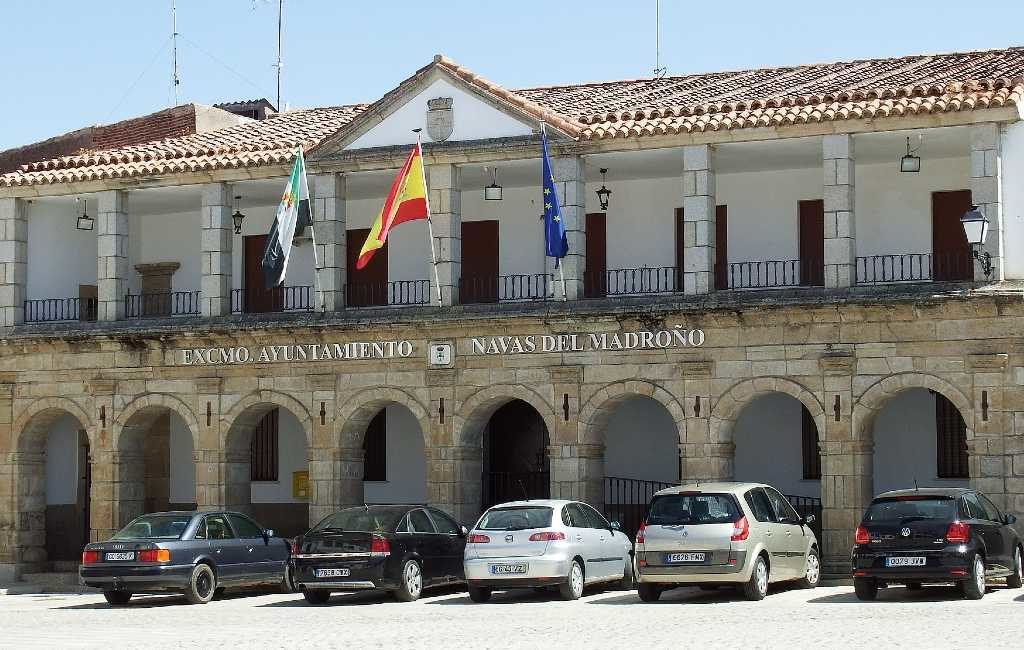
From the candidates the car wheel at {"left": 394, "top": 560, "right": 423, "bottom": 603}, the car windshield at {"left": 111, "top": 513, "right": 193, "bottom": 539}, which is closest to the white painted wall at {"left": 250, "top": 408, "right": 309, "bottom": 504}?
the car windshield at {"left": 111, "top": 513, "right": 193, "bottom": 539}

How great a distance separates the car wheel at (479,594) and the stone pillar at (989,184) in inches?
350

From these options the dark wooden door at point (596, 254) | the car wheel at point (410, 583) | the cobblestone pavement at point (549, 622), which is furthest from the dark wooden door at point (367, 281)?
the car wheel at point (410, 583)

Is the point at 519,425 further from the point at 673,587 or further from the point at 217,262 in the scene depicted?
the point at 673,587

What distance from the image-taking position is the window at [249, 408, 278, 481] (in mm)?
33844

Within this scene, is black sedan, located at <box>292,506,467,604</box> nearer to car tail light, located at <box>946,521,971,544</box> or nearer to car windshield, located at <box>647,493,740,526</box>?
car windshield, located at <box>647,493,740,526</box>

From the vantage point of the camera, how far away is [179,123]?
38.3 m

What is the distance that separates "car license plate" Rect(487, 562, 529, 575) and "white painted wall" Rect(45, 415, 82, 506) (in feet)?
47.3

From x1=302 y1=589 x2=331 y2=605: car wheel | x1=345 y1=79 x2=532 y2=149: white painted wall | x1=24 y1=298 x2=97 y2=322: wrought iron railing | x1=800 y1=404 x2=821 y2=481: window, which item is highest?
x1=345 y1=79 x2=532 y2=149: white painted wall

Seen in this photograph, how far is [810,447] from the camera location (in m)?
29.8

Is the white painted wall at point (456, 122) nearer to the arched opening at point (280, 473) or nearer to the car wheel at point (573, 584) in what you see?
the arched opening at point (280, 473)

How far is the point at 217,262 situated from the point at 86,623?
34.4ft

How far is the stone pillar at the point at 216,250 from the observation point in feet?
102

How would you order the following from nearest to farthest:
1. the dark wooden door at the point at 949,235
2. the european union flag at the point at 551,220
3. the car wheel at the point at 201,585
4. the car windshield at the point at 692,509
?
the car windshield at the point at 692,509, the car wheel at the point at 201,585, the european union flag at the point at 551,220, the dark wooden door at the point at 949,235

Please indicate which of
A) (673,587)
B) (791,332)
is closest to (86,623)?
(673,587)
